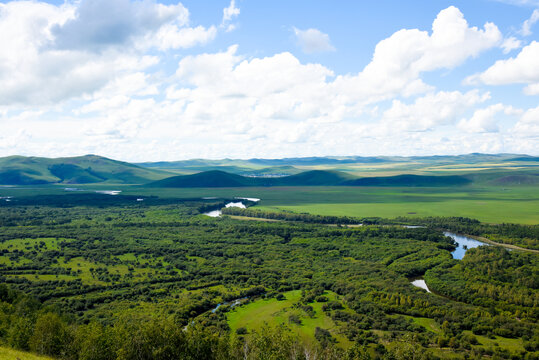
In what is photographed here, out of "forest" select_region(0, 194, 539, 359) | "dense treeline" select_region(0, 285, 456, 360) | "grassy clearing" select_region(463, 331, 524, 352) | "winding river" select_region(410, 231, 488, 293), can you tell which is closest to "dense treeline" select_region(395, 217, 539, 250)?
"forest" select_region(0, 194, 539, 359)

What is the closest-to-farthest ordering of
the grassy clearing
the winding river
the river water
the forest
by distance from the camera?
the forest → the grassy clearing → the winding river → the river water

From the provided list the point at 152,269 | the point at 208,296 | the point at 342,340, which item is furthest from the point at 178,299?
the point at 342,340

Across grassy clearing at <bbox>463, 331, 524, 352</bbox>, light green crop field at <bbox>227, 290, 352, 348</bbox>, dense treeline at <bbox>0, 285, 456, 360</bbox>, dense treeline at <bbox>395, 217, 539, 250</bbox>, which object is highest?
dense treeline at <bbox>0, 285, 456, 360</bbox>

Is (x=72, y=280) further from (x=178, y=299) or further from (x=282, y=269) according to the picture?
(x=282, y=269)

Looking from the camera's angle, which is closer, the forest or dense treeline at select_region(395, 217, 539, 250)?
the forest

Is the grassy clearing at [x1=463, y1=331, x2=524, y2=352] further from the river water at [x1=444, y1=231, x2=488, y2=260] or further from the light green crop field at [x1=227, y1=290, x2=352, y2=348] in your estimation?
the river water at [x1=444, y1=231, x2=488, y2=260]

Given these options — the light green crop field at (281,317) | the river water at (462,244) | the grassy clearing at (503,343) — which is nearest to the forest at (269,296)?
the grassy clearing at (503,343)
